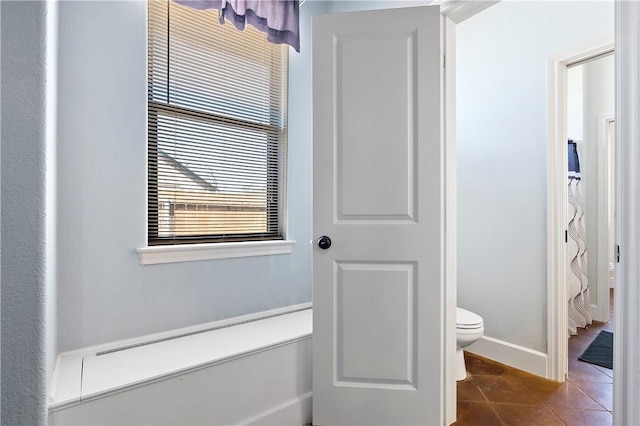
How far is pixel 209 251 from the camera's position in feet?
6.17

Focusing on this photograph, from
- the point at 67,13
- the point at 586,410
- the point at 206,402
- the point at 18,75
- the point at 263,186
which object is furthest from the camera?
the point at 263,186

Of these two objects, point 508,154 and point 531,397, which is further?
point 508,154

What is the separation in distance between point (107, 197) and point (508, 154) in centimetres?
247

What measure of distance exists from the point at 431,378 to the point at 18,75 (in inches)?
73.0

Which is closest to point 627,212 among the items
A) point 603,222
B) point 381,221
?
point 381,221

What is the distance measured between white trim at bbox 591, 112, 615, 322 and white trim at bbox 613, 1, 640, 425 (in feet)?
9.71

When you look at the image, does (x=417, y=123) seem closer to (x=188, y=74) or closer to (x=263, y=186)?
(x=263, y=186)

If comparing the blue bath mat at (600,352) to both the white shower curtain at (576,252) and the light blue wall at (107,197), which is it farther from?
the light blue wall at (107,197)

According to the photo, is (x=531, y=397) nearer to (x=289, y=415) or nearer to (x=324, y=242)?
(x=289, y=415)

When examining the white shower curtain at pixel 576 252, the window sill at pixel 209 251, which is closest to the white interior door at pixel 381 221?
the window sill at pixel 209 251

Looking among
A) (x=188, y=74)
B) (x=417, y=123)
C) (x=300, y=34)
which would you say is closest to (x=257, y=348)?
(x=417, y=123)

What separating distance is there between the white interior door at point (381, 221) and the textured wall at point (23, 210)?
1.03 meters

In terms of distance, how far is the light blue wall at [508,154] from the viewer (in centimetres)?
212

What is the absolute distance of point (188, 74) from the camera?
6.07ft
